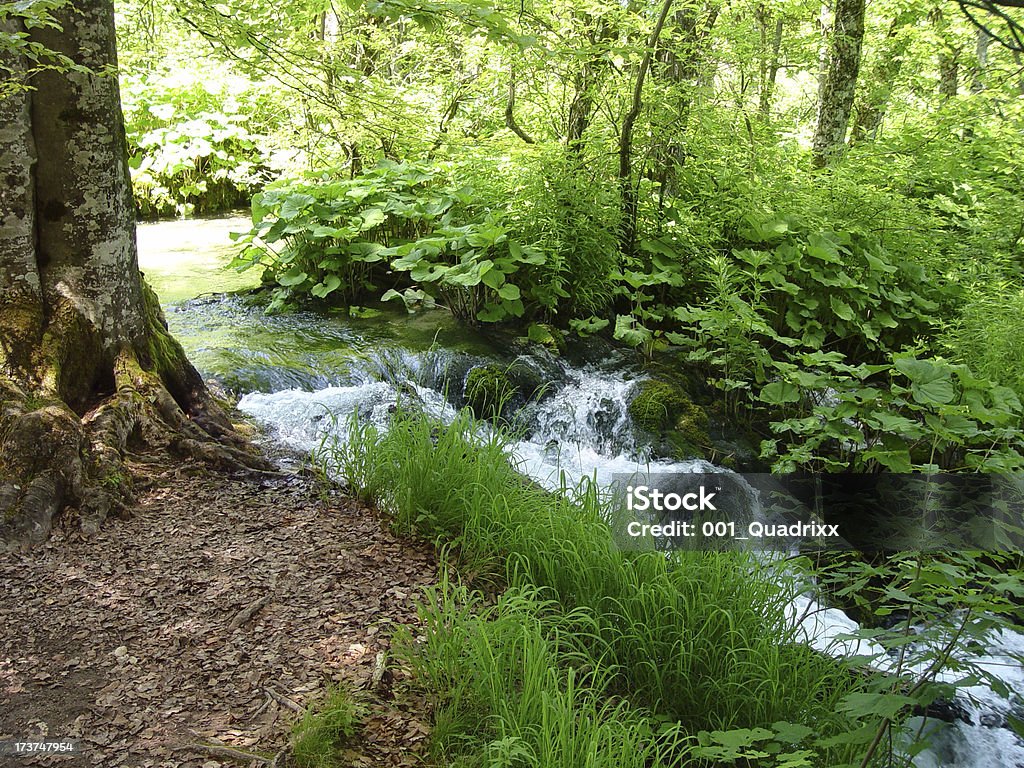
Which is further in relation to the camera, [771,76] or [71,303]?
[771,76]

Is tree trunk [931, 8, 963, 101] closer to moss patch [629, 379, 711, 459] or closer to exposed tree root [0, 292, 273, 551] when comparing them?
moss patch [629, 379, 711, 459]

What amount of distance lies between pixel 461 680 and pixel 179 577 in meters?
1.20

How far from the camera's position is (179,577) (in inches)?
115

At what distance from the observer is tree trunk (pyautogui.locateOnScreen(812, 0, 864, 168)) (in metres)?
7.41

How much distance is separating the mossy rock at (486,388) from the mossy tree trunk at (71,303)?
1896 millimetres

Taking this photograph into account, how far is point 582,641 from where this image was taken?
2.94 metres

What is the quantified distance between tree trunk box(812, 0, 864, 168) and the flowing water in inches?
150

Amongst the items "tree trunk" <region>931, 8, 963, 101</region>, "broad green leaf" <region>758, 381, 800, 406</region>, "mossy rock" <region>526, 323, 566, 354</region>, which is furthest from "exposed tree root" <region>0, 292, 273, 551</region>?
"tree trunk" <region>931, 8, 963, 101</region>

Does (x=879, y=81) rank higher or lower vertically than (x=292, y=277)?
higher

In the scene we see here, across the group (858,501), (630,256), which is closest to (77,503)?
(858,501)

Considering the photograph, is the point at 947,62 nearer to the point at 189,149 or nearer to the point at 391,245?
the point at 391,245

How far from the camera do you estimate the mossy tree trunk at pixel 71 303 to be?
313cm

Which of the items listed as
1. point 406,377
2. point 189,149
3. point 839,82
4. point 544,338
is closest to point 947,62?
point 839,82

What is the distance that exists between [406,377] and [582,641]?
101 inches
